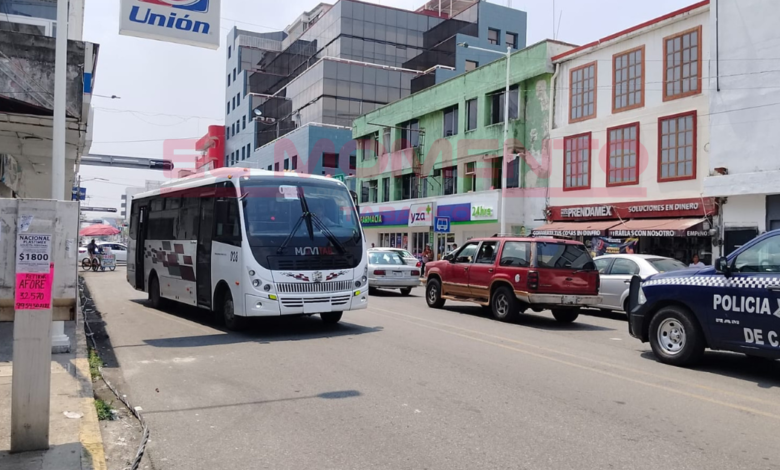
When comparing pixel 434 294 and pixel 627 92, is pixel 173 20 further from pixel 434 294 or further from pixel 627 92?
pixel 627 92

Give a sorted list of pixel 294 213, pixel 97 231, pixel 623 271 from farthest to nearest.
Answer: pixel 97 231
pixel 623 271
pixel 294 213

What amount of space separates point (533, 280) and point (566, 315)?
5.84 ft

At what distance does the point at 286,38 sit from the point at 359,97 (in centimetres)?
2716

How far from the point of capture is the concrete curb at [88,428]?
15.4ft

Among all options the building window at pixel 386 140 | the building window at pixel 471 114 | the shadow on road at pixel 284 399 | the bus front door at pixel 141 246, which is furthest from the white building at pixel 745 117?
the building window at pixel 386 140

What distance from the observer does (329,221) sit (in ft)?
37.6

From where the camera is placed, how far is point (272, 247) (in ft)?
35.3

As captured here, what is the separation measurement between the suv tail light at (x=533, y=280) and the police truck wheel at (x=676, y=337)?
3.66 meters

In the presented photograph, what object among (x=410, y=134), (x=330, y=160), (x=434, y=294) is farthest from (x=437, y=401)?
(x=330, y=160)

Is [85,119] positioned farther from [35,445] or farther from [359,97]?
[359,97]

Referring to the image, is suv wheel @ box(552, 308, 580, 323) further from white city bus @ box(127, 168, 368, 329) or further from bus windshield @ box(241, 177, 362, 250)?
bus windshield @ box(241, 177, 362, 250)

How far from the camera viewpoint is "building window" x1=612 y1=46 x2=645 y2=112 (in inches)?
926

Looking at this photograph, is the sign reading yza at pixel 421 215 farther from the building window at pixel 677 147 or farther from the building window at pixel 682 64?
the building window at pixel 682 64

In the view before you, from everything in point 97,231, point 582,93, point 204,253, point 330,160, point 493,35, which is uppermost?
point 493,35
